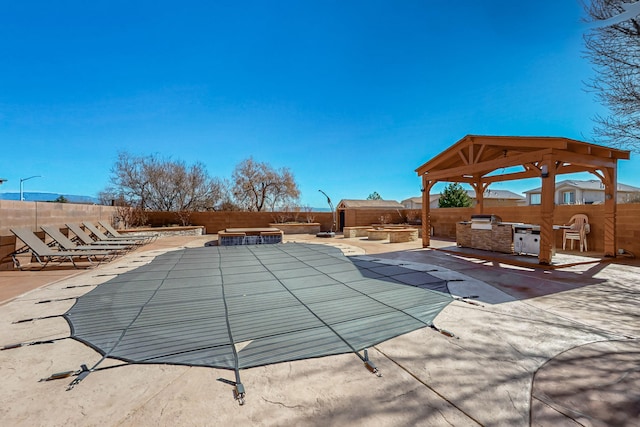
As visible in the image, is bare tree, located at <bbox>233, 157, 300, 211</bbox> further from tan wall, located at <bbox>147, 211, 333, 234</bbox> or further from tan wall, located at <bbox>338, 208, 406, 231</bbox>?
tan wall, located at <bbox>338, 208, 406, 231</bbox>

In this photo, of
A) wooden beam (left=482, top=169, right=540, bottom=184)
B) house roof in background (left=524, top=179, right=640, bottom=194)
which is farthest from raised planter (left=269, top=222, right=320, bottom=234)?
house roof in background (left=524, top=179, right=640, bottom=194)

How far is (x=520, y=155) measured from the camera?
6.79 m

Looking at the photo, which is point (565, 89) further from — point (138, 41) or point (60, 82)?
point (60, 82)

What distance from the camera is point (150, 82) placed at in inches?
432

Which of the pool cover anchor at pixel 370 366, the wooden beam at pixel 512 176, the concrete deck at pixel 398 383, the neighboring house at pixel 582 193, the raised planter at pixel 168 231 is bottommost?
the concrete deck at pixel 398 383

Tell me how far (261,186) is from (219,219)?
346 inches

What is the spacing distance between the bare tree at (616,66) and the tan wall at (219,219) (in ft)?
47.4

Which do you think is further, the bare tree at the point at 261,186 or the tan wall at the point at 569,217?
the bare tree at the point at 261,186

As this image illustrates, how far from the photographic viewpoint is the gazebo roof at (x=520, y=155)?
20.8 ft

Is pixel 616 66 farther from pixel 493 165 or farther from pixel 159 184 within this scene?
pixel 159 184

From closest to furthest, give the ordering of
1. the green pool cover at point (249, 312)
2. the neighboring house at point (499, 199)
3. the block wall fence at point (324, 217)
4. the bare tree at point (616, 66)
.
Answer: the green pool cover at point (249, 312) → the bare tree at point (616, 66) → the block wall fence at point (324, 217) → the neighboring house at point (499, 199)

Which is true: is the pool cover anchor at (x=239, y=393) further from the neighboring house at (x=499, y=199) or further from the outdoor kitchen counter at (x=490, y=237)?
the neighboring house at (x=499, y=199)

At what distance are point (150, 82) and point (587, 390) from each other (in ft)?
47.0

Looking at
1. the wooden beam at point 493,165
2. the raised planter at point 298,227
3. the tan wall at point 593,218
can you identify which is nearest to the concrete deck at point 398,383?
the wooden beam at point 493,165
